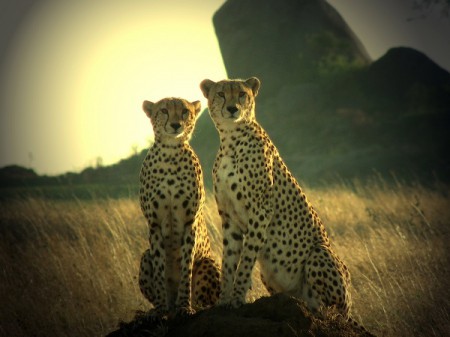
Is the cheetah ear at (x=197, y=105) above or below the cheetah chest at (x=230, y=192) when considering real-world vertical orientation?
above

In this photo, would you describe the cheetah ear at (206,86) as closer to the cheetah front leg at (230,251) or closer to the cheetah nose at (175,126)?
the cheetah nose at (175,126)

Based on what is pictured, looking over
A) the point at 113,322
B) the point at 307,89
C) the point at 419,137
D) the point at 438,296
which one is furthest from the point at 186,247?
the point at 307,89

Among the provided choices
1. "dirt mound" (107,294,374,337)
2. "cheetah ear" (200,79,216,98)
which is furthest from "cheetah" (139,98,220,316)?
"dirt mound" (107,294,374,337)

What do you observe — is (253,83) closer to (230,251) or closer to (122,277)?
(230,251)

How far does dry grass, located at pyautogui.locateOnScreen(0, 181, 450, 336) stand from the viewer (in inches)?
212

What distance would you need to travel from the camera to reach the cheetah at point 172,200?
3971 mm

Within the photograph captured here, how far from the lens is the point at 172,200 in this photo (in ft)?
13.2

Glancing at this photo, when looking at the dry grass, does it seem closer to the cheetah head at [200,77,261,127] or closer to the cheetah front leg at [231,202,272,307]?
the cheetah front leg at [231,202,272,307]

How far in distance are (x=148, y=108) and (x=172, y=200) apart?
1.91ft

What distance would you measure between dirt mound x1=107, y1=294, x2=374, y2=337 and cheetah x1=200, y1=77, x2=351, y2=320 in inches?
7.4

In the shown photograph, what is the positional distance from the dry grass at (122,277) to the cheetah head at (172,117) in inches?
68.1

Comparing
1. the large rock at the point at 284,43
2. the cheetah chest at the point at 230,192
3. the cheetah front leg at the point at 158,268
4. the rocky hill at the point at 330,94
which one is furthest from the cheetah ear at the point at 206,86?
the large rock at the point at 284,43

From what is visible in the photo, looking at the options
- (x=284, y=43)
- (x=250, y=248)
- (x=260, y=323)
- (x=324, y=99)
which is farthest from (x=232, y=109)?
(x=284, y=43)

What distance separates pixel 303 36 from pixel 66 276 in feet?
69.1
